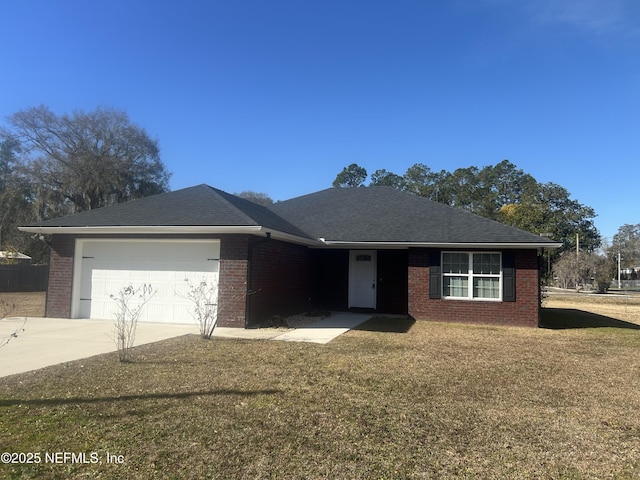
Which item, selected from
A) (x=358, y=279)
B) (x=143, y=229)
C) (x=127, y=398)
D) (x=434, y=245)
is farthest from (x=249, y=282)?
(x=127, y=398)

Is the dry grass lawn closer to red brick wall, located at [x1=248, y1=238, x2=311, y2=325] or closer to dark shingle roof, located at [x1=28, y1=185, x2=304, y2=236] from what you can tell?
red brick wall, located at [x1=248, y1=238, x2=311, y2=325]

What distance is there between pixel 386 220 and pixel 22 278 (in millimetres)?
20224

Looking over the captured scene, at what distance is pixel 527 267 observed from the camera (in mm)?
12148

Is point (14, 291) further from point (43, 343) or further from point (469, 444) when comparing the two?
point (469, 444)

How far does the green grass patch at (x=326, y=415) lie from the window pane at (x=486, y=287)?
4852 mm

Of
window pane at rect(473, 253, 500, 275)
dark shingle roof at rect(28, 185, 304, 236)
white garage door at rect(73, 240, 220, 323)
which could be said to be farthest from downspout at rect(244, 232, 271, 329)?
window pane at rect(473, 253, 500, 275)

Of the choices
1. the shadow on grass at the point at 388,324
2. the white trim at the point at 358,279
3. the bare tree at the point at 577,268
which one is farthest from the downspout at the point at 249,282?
the bare tree at the point at 577,268

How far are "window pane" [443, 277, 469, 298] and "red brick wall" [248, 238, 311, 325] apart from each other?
4487mm

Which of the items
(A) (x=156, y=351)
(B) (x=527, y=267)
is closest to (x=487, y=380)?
(A) (x=156, y=351)

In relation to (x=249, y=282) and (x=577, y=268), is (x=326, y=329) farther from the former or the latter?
(x=577, y=268)

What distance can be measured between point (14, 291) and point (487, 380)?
81.1ft

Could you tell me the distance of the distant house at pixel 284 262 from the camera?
1065cm

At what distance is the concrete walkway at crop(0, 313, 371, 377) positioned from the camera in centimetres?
671

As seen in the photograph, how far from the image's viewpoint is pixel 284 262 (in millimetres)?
12539
